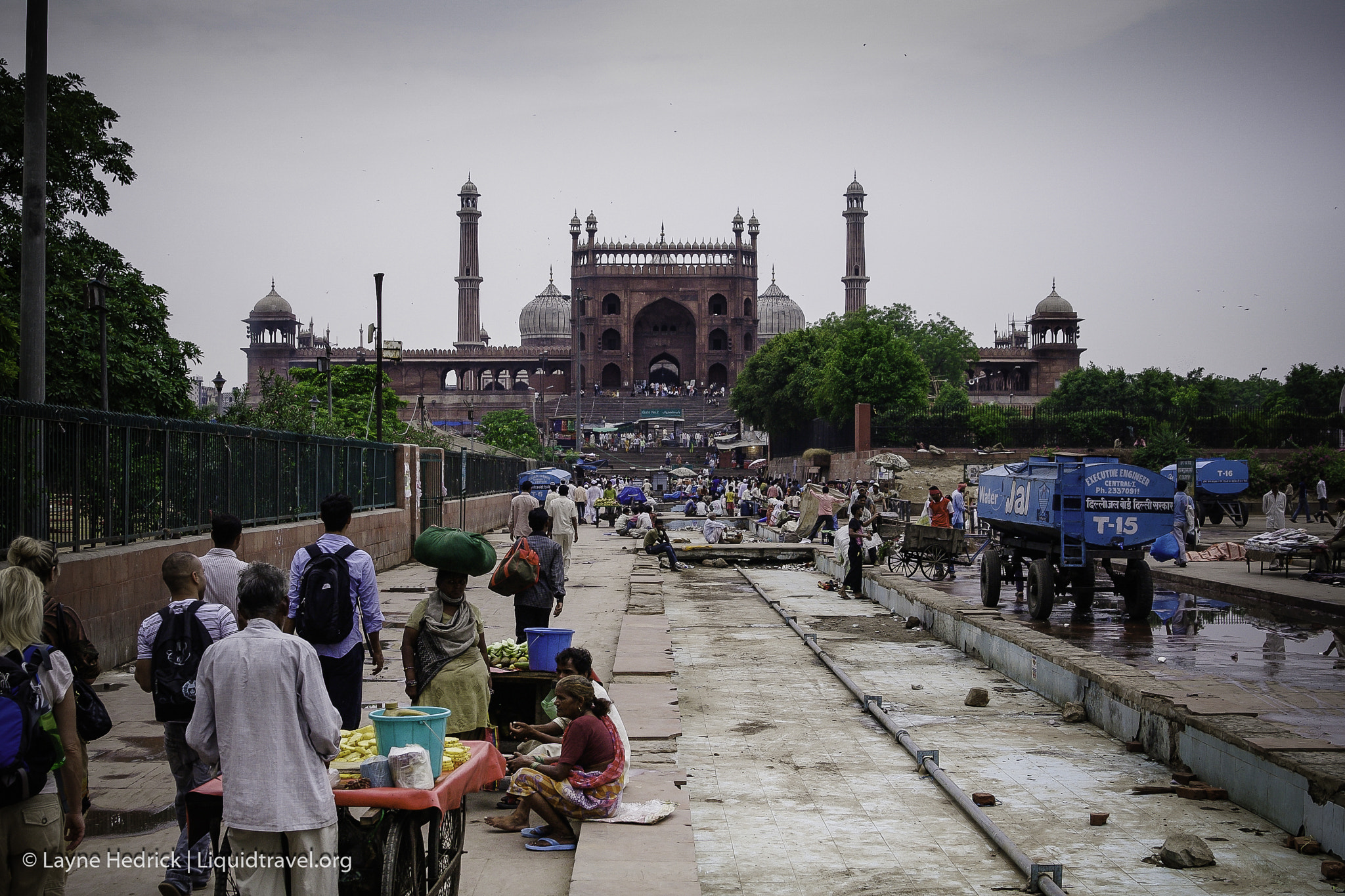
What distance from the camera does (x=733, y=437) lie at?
70375 mm

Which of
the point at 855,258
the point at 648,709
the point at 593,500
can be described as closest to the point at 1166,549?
the point at 648,709

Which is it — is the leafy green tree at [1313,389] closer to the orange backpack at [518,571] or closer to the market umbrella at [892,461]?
the market umbrella at [892,461]

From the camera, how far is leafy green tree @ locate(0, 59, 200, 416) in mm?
18203

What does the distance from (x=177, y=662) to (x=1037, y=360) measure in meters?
87.4

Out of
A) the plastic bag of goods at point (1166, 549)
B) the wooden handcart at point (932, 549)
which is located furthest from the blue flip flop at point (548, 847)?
the plastic bag of goods at point (1166, 549)

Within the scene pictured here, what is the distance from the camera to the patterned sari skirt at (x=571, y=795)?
5242mm

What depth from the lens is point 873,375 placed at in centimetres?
4591

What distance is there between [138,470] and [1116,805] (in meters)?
7.74

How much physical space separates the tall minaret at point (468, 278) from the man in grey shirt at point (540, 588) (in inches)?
3258

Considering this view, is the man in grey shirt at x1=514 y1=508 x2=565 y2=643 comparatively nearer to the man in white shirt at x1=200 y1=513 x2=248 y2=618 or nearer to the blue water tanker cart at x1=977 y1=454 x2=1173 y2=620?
the man in white shirt at x1=200 y1=513 x2=248 y2=618

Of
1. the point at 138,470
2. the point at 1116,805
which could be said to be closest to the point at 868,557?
the point at 138,470

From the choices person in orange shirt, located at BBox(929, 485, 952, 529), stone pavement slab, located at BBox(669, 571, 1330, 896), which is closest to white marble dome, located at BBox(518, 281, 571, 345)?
person in orange shirt, located at BBox(929, 485, 952, 529)

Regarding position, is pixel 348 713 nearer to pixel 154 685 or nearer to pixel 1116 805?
pixel 154 685

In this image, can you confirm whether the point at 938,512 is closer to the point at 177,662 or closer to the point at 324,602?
the point at 324,602
